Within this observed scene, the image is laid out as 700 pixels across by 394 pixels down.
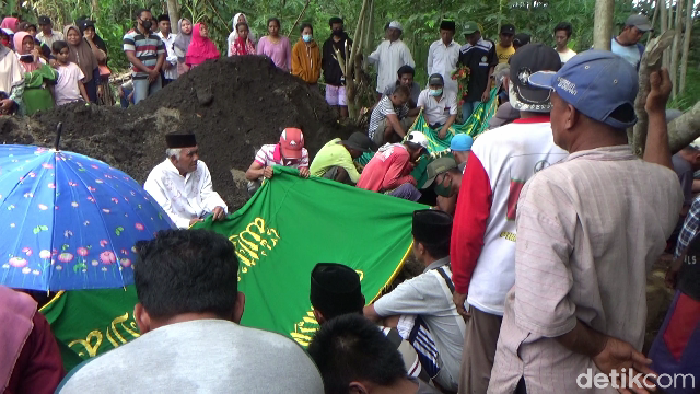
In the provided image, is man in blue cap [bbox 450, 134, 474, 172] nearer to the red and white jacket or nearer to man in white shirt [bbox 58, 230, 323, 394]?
the red and white jacket

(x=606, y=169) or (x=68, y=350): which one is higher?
(x=606, y=169)

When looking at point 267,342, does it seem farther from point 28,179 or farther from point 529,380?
point 28,179

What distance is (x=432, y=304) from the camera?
3.37m

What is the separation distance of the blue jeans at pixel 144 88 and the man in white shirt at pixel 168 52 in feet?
0.69

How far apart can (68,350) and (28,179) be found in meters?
1.15

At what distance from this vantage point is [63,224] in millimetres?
2951

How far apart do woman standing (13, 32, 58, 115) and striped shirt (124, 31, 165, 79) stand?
4.27 ft

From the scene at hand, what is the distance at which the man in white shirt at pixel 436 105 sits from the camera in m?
9.83

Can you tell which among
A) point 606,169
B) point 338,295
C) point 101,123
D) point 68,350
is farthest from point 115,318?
A: point 101,123

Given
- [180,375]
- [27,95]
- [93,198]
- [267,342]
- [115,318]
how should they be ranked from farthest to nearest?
[27,95]
[115,318]
[93,198]
[267,342]
[180,375]

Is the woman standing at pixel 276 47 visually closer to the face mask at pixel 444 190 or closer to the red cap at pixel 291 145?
the red cap at pixel 291 145

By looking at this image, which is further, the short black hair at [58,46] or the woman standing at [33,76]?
the short black hair at [58,46]

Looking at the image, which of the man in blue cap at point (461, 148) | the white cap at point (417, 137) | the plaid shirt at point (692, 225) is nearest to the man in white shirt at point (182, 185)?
the man in blue cap at point (461, 148)

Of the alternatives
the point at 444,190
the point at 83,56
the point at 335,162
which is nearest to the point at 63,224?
the point at 444,190
